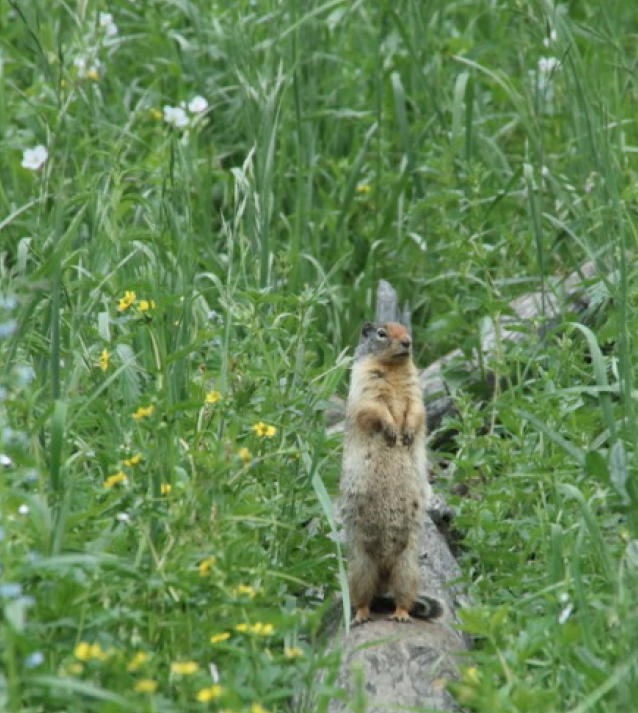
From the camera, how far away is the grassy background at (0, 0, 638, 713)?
150 inches

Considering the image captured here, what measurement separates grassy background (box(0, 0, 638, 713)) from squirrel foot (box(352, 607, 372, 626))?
119mm

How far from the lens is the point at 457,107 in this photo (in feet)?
23.2

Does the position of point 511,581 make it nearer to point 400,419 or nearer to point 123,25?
point 400,419

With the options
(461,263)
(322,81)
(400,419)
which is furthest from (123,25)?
(400,419)

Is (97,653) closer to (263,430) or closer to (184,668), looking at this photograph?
(184,668)

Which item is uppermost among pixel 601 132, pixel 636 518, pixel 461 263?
pixel 601 132

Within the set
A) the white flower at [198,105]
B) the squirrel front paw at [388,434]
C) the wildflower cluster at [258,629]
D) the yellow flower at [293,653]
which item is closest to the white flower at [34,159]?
the white flower at [198,105]

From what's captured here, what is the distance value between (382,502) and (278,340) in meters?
0.86

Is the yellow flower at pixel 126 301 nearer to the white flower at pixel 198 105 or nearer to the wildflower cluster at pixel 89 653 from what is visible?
the wildflower cluster at pixel 89 653

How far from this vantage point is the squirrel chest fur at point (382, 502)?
469 cm

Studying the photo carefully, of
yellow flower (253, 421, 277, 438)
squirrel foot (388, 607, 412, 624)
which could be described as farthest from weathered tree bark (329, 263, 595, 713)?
yellow flower (253, 421, 277, 438)

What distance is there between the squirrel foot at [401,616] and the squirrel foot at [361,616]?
0.07 meters

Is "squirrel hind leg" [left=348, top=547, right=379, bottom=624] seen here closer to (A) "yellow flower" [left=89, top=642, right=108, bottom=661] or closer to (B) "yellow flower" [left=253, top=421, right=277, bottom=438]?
(B) "yellow flower" [left=253, top=421, right=277, bottom=438]

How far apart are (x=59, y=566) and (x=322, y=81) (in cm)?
453
